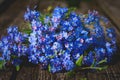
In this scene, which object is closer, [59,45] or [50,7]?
[59,45]

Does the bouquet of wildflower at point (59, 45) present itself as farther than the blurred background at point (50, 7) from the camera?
No

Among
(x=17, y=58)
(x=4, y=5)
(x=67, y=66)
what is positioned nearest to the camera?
(x=67, y=66)

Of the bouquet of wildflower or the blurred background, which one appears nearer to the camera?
the bouquet of wildflower

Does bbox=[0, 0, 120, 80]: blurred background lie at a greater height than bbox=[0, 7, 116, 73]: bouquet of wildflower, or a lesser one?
→ greater

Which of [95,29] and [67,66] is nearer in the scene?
[67,66]

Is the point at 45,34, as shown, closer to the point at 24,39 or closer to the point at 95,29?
the point at 24,39

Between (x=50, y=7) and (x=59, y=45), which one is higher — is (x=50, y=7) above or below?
above

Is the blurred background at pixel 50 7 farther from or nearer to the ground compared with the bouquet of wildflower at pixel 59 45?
farther from the ground

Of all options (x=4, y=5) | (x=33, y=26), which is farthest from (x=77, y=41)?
(x=4, y=5)
